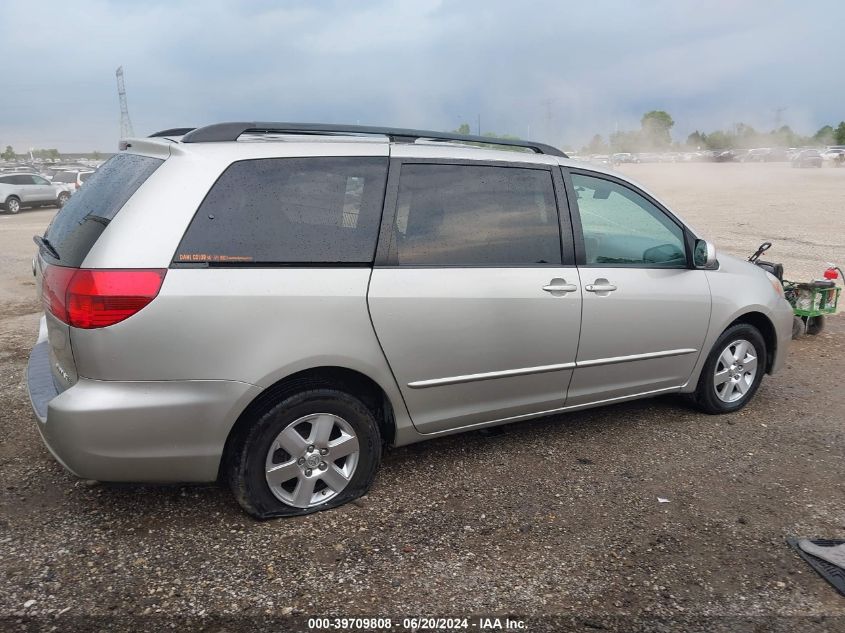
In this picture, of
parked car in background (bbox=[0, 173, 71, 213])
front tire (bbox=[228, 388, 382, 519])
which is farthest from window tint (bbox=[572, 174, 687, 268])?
parked car in background (bbox=[0, 173, 71, 213])

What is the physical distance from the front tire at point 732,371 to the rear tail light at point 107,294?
3.60m

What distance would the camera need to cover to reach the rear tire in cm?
2494

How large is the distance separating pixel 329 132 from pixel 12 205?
26.2 m

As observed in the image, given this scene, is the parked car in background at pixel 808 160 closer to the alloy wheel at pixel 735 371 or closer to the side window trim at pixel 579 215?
the alloy wheel at pixel 735 371

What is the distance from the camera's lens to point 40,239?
3619 mm

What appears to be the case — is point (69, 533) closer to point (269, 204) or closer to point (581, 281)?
point (269, 204)

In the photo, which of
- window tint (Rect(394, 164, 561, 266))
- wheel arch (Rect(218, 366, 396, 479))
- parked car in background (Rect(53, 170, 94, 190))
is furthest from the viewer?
parked car in background (Rect(53, 170, 94, 190))

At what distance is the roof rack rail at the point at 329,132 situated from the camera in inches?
129

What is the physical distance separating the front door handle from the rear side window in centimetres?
237

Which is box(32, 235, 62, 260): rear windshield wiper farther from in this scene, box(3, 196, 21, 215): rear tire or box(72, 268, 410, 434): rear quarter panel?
box(3, 196, 21, 215): rear tire

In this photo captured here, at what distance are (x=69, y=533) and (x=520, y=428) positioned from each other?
8.80 feet

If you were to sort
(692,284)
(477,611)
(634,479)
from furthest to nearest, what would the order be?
(692,284) < (634,479) < (477,611)

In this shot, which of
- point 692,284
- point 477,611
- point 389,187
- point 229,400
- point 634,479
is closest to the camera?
point 477,611

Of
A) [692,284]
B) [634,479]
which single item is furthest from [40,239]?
[692,284]
